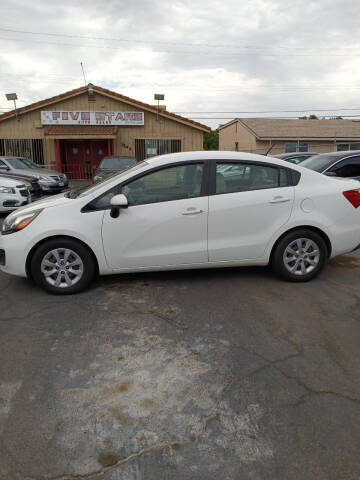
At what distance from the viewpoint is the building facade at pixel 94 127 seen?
65.6 ft

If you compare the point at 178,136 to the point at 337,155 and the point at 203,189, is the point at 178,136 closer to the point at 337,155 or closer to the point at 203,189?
the point at 337,155

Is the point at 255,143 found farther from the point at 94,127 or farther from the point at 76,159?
the point at 76,159

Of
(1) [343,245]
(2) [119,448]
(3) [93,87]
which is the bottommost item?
(2) [119,448]

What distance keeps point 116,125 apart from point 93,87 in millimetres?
2142

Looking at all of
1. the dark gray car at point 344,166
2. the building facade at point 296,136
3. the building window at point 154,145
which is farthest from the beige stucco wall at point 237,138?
the dark gray car at point 344,166

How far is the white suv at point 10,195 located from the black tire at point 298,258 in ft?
23.3

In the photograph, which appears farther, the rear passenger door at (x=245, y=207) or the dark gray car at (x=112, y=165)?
the dark gray car at (x=112, y=165)

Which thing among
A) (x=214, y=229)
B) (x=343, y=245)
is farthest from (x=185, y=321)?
(x=343, y=245)

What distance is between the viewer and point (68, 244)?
429cm

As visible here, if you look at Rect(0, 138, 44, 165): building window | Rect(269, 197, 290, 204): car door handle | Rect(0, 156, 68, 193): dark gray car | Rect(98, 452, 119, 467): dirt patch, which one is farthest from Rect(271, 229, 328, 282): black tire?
Rect(0, 138, 44, 165): building window

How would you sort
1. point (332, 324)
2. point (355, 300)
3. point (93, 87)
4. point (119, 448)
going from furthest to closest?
point (93, 87), point (355, 300), point (332, 324), point (119, 448)

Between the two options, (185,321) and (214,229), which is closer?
(185,321)

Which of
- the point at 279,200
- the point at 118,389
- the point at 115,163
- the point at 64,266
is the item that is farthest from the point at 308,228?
the point at 115,163

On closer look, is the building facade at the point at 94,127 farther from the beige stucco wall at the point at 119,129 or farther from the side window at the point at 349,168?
the side window at the point at 349,168
